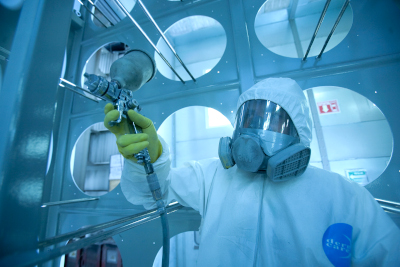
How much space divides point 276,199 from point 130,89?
2.31 ft

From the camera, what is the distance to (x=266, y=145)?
2.21 ft

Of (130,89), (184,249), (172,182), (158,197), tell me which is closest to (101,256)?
(184,249)

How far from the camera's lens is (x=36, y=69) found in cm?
28

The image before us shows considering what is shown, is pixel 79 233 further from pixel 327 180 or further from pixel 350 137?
pixel 350 137

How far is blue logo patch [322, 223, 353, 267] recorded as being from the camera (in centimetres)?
54

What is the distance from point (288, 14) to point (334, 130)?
1600mm

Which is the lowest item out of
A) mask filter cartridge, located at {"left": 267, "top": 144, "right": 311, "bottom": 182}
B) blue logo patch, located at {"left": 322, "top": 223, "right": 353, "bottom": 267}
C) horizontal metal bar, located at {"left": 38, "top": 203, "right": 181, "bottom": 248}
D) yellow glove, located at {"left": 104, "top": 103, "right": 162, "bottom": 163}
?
blue logo patch, located at {"left": 322, "top": 223, "right": 353, "bottom": 267}

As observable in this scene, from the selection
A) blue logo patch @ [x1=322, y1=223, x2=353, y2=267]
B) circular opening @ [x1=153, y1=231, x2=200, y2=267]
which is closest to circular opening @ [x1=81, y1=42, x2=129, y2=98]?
circular opening @ [x1=153, y1=231, x2=200, y2=267]

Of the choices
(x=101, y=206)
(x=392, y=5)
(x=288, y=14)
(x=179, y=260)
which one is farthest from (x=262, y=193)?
(x=288, y=14)

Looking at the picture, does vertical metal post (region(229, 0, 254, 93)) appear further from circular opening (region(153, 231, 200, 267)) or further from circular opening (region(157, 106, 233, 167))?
circular opening (region(153, 231, 200, 267))

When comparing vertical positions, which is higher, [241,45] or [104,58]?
[104,58]

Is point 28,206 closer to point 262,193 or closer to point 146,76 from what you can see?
point 146,76

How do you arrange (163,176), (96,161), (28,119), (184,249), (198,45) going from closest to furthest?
(28,119), (163,176), (184,249), (198,45), (96,161)

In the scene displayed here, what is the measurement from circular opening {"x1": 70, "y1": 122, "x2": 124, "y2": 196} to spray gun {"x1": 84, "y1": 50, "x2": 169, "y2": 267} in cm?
247
